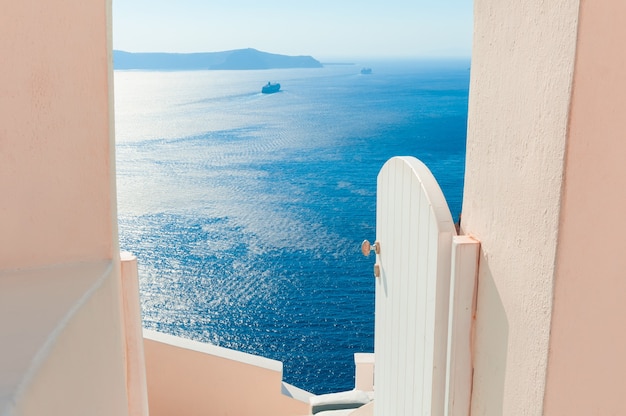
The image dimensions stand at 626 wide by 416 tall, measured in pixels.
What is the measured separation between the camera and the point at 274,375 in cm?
459

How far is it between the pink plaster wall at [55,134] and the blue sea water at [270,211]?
57.9 ft

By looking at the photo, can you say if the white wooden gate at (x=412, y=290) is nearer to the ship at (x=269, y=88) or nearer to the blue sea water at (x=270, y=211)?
the blue sea water at (x=270, y=211)

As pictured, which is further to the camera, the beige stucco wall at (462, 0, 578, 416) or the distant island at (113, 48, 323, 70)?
the distant island at (113, 48, 323, 70)

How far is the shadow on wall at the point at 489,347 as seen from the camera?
4.25 ft

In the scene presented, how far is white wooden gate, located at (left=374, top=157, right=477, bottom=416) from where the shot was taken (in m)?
1.46

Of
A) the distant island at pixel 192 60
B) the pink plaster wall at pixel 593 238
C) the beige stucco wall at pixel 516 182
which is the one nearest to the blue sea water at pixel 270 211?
the beige stucco wall at pixel 516 182

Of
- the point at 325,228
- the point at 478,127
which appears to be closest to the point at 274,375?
the point at 478,127

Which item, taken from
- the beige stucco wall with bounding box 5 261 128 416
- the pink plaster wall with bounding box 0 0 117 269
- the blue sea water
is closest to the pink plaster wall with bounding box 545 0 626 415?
the beige stucco wall with bounding box 5 261 128 416

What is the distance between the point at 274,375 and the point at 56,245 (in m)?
3.14

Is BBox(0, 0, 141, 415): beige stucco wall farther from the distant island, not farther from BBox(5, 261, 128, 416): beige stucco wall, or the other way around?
the distant island

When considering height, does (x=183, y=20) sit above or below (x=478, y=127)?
above

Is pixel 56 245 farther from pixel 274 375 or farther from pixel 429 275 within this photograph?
pixel 274 375

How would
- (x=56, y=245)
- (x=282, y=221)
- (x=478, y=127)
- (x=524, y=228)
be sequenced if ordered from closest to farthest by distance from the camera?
1. (x=524, y=228)
2. (x=478, y=127)
3. (x=56, y=245)
4. (x=282, y=221)

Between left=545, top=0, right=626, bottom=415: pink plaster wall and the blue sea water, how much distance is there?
18.0m
